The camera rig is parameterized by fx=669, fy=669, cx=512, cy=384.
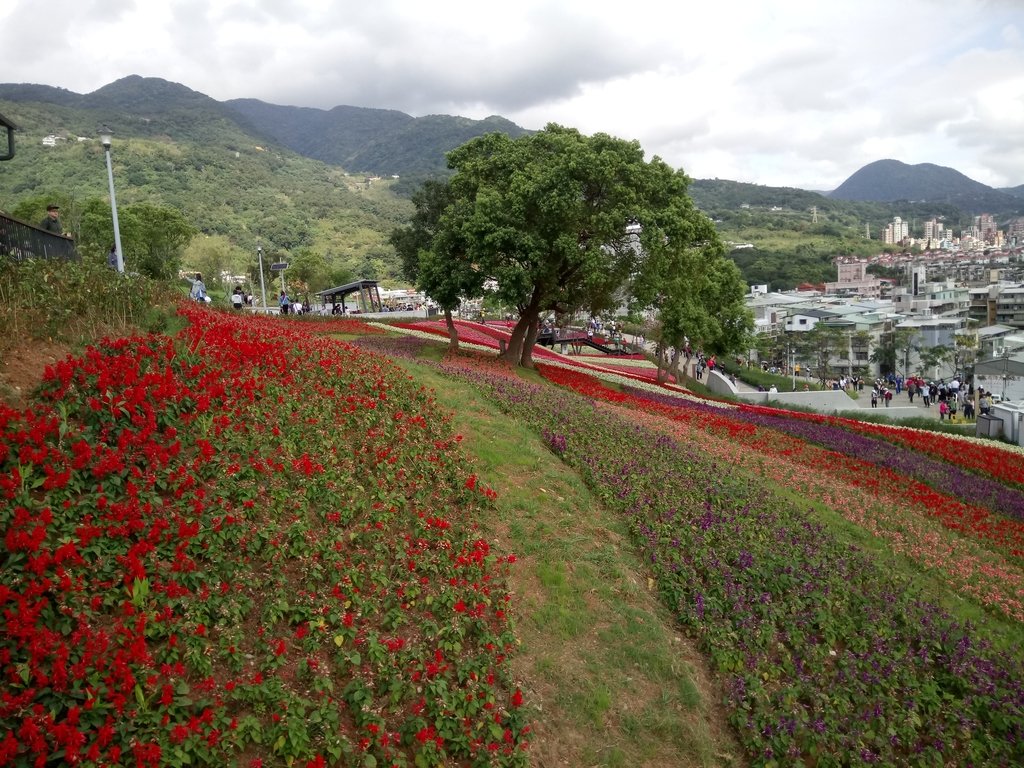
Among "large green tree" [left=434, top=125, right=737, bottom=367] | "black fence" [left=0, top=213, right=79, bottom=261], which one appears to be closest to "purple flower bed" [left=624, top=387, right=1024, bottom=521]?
"large green tree" [left=434, top=125, right=737, bottom=367]

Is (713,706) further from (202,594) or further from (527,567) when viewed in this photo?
(202,594)

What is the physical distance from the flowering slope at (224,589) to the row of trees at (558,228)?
13.5 m

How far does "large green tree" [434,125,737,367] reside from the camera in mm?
20219

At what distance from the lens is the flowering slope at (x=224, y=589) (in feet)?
13.4

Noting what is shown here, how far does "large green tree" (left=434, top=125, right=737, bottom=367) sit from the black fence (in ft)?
34.9

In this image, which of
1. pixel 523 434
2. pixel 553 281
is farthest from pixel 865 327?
pixel 523 434

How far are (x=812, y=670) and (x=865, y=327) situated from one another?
89.7 metres

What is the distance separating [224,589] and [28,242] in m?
10.1

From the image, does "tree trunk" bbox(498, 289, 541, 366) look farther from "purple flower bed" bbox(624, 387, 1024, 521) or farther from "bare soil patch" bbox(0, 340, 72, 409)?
"bare soil patch" bbox(0, 340, 72, 409)

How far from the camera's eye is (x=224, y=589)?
17.2ft

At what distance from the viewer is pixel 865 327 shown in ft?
282


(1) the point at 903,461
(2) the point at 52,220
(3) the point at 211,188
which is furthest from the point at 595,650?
(3) the point at 211,188

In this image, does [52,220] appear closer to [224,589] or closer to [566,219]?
[224,589]

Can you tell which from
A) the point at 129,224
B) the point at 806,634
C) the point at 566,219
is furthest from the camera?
the point at 129,224
